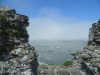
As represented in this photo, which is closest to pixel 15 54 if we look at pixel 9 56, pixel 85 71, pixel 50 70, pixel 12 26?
pixel 9 56

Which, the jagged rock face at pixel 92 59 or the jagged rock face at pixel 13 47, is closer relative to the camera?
the jagged rock face at pixel 13 47

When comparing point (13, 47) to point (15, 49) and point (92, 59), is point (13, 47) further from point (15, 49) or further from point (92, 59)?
point (92, 59)

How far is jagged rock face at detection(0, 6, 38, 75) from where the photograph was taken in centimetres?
1238

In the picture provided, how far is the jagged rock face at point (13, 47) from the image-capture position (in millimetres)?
12383

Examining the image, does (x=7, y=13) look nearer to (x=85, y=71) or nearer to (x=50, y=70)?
(x=50, y=70)

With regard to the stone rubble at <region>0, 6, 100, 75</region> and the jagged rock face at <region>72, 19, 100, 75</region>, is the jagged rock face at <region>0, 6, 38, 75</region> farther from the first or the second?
the jagged rock face at <region>72, 19, 100, 75</region>

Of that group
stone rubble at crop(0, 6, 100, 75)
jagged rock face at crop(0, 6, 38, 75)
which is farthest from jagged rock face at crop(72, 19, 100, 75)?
jagged rock face at crop(0, 6, 38, 75)

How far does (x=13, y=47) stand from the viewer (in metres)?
14.0

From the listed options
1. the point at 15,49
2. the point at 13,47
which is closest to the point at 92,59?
the point at 15,49

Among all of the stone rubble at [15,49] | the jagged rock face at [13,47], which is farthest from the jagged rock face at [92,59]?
the jagged rock face at [13,47]

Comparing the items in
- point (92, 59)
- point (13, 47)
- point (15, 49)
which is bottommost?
point (92, 59)

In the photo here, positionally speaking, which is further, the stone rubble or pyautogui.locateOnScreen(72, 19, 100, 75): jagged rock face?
pyautogui.locateOnScreen(72, 19, 100, 75): jagged rock face

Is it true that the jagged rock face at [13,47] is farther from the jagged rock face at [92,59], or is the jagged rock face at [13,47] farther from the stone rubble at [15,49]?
the jagged rock face at [92,59]

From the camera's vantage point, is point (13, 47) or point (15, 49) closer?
point (15, 49)
